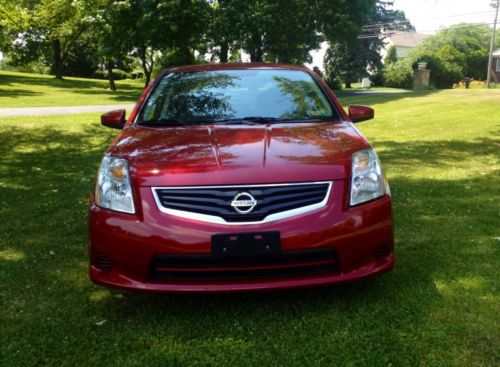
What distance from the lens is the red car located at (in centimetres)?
275

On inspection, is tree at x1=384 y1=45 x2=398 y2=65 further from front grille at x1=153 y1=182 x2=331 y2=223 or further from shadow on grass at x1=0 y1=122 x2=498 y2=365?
front grille at x1=153 y1=182 x2=331 y2=223

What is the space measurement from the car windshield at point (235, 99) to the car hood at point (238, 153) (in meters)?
0.25

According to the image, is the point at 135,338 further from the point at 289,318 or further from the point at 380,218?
the point at 380,218

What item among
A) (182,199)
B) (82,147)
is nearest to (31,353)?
(182,199)

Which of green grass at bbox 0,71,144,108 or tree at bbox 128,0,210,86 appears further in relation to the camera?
tree at bbox 128,0,210,86

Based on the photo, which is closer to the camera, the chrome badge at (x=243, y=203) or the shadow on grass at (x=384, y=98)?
the chrome badge at (x=243, y=203)

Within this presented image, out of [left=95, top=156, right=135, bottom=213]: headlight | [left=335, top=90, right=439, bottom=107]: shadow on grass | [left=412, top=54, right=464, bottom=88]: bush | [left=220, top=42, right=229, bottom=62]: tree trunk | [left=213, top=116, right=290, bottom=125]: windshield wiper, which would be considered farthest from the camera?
[left=412, top=54, right=464, bottom=88]: bush

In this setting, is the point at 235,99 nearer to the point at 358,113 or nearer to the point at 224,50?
the point at 358,113

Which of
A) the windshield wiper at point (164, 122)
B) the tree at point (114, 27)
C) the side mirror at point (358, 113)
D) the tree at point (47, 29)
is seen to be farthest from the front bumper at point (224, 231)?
the tree at point (47, 29)

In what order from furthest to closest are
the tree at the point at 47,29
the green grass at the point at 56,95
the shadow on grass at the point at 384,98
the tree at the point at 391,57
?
the tree at the point at 391,57 < the tree at the point at 47,29 < the shadow on grass at the point at 384,98 < the green grass at the point at 56,95

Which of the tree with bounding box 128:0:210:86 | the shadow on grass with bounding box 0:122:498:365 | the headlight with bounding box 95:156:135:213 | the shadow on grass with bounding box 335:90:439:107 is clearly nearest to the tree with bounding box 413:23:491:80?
the shadow on grass with bounding box 335:90:439:107

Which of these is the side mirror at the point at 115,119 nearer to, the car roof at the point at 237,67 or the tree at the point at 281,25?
the car roof at the point at 237,67

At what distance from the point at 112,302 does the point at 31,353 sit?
65 cm

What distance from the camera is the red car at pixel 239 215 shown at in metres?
2.75
